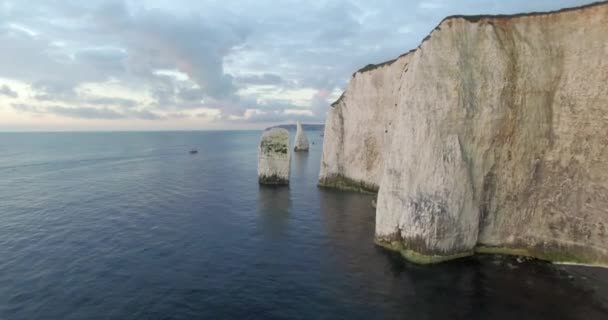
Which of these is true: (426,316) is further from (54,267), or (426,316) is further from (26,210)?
(26,210)

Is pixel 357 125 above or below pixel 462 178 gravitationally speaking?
above

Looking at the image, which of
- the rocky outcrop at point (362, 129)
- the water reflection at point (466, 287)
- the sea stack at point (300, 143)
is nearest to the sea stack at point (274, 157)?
the rocky outcrop at point (362, 129)

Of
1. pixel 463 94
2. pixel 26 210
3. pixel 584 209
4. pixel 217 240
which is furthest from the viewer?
pixel 26 210

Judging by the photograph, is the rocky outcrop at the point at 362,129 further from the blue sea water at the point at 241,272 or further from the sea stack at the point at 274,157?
the blue sea water at the point at 241,272

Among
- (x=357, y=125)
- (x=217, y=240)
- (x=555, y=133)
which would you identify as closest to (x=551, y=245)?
(x=555, y=133)

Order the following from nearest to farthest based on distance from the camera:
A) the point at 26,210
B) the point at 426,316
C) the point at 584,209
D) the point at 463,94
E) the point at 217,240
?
the point at 426,316
the point at 584,209
the point at 463,94
the point at 217,240
the point at 26,210

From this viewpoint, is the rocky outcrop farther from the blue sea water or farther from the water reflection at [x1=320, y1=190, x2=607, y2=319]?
the water reflection at [x1=320, y1=190, x2=607, y2=319]
